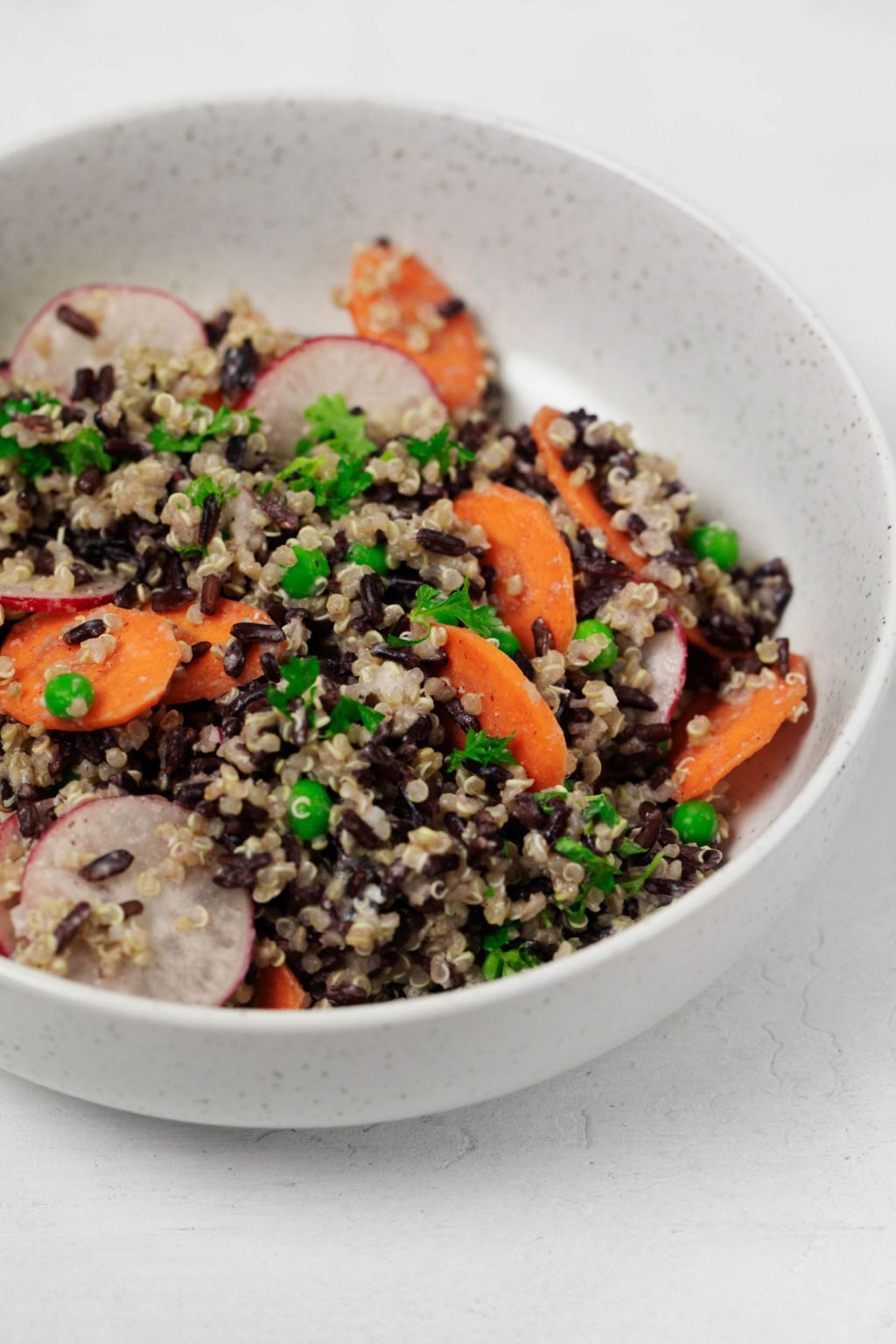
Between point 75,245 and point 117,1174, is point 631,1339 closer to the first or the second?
point 117,1174

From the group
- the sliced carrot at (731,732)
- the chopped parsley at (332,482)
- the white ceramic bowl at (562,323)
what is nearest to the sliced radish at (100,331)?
the white ceramic bowl at (562,323)

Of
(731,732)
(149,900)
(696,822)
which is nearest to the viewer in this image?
(149,900)

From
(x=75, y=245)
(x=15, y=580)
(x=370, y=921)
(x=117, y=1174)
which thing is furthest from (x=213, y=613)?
(x=75, y=245)

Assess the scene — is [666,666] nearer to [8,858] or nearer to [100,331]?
[8,858]

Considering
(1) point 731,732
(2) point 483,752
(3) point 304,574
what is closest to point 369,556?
(3) point 304,574

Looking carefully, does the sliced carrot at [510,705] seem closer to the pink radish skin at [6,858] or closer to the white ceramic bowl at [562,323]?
the white ceramic bowl at [562,323]

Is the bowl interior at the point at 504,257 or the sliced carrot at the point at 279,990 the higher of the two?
the bowl interior at the point at 504,257
